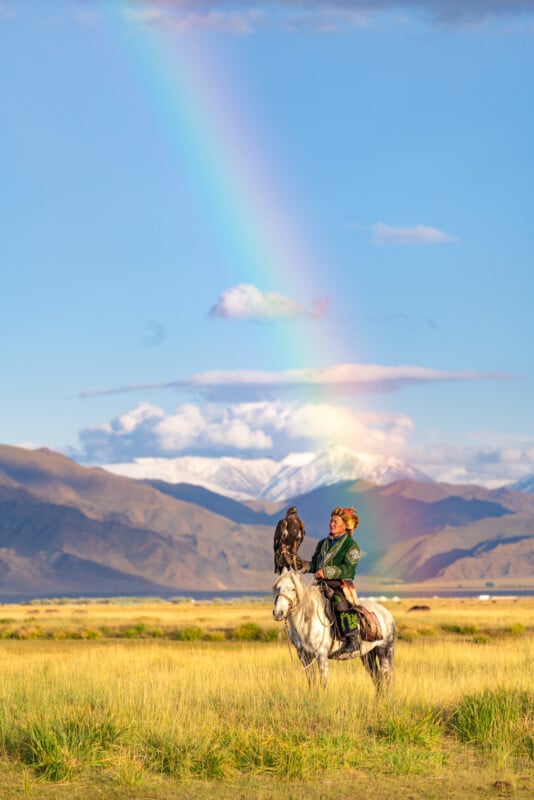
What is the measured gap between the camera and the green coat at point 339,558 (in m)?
17.4

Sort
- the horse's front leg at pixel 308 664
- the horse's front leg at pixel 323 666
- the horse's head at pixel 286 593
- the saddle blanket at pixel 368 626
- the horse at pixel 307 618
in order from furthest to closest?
the saddle blanket at pixel 368 626 → the horse's front leg at pixel 308 664 → the horse's front leg at pixel 323 666 → the horse at pixel 307 618 → the horse's head at pixel 286 593

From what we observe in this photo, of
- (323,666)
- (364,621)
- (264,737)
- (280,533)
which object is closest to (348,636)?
(364,621)

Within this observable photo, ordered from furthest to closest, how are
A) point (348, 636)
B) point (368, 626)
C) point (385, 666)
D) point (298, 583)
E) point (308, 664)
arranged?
1. point (385, 666)
2. point (368, 626)
3. point (308, 664)
4. point (348, 636)
5. point (298, 583)

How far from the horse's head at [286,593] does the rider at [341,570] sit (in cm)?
43

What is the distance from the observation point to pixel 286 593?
55.6 feet

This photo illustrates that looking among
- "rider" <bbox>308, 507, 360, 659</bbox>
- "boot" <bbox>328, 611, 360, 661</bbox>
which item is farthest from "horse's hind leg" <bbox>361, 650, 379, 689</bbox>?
"rider" <bbox>308, 507, 360, 659</bbox>

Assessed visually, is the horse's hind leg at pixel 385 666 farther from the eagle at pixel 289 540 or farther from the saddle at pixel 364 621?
the eagle at pixel 289 540

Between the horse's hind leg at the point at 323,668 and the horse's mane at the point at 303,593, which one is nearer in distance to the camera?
the horse's mane at the point at 303,593

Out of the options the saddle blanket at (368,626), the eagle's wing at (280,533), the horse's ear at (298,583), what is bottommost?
the saddle blanket at (368,626)

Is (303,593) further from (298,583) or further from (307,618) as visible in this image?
(307,618)

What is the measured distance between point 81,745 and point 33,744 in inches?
25.2

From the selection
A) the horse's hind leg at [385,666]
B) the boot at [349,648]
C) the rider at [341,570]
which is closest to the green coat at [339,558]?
the rider at [341,570]

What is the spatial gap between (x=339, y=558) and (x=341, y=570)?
17 cm

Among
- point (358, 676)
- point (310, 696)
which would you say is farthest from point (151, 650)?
point (310, 696)
